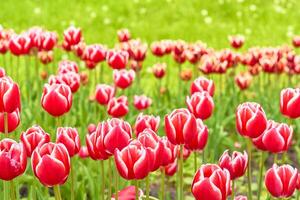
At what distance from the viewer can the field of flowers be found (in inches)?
111

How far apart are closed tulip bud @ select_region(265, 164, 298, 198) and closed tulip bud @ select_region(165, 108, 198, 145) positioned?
1.18 feet

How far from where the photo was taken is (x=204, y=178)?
246cm

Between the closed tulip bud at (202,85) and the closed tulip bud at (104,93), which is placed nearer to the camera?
the closed tulip bud at (202,85)

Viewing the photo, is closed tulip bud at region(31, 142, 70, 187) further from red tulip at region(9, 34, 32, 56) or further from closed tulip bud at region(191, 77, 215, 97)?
red tulip at region(9, 34, 32, 56)

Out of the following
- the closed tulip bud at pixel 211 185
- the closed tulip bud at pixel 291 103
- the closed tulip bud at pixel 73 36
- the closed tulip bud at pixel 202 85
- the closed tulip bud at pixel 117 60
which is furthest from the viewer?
the closed tulip bud at pixel 73 36

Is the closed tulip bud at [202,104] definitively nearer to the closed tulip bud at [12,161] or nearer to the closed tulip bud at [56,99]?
the closed tulip bud at [56,99]

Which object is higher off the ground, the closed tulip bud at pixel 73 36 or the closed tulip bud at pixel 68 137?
the closed tulip bud at pixel 73 36

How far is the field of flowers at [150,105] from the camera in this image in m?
2.81

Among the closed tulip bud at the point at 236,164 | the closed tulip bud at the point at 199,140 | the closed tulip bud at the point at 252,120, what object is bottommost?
the closed tulip bud at the point at 236,164

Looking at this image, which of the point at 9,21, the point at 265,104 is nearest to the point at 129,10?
the point at 9,21

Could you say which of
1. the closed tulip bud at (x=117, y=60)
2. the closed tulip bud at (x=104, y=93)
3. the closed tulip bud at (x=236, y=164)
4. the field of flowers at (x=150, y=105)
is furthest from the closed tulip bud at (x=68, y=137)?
the closed tulip bud at (x=117, y=60)

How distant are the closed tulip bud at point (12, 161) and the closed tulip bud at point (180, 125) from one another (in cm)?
61

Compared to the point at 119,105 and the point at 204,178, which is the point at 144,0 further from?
the point at 204,178

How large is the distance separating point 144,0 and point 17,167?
1135cm
